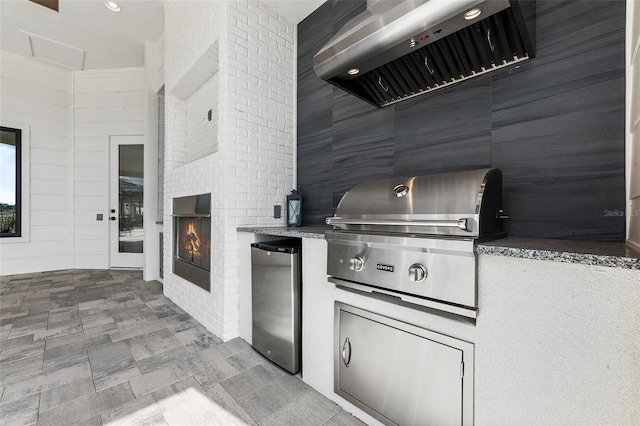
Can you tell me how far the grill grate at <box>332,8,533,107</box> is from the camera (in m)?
1.26

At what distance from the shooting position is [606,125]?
1211 mm

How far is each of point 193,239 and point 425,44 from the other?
101 inches

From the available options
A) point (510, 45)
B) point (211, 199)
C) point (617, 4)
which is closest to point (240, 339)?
point (211, 199)

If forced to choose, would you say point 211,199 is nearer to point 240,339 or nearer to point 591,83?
point 240,339

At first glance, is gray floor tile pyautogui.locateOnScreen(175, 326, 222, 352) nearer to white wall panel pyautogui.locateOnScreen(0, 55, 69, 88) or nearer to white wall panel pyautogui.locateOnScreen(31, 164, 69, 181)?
white wall panel pyautogui.locateOnScreen(31, 164, 69, 181)

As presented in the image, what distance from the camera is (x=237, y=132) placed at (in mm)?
2375

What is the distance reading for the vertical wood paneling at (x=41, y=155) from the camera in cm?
447

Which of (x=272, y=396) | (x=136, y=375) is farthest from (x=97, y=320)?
(x=272, y=396)

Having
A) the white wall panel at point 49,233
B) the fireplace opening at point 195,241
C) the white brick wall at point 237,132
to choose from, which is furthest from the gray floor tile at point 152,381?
the white wall panel at point 49,233

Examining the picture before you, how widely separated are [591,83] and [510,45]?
0.38m

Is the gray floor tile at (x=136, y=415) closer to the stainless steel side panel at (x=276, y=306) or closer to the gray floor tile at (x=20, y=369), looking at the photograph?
the stainless steel side panel at (x=276, y=306)

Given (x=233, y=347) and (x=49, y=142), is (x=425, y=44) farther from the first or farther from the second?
(x=49, y=142)

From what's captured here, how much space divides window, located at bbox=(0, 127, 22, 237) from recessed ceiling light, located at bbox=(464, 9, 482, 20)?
6.39 meters

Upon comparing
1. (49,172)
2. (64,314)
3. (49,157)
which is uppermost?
(49,157)
